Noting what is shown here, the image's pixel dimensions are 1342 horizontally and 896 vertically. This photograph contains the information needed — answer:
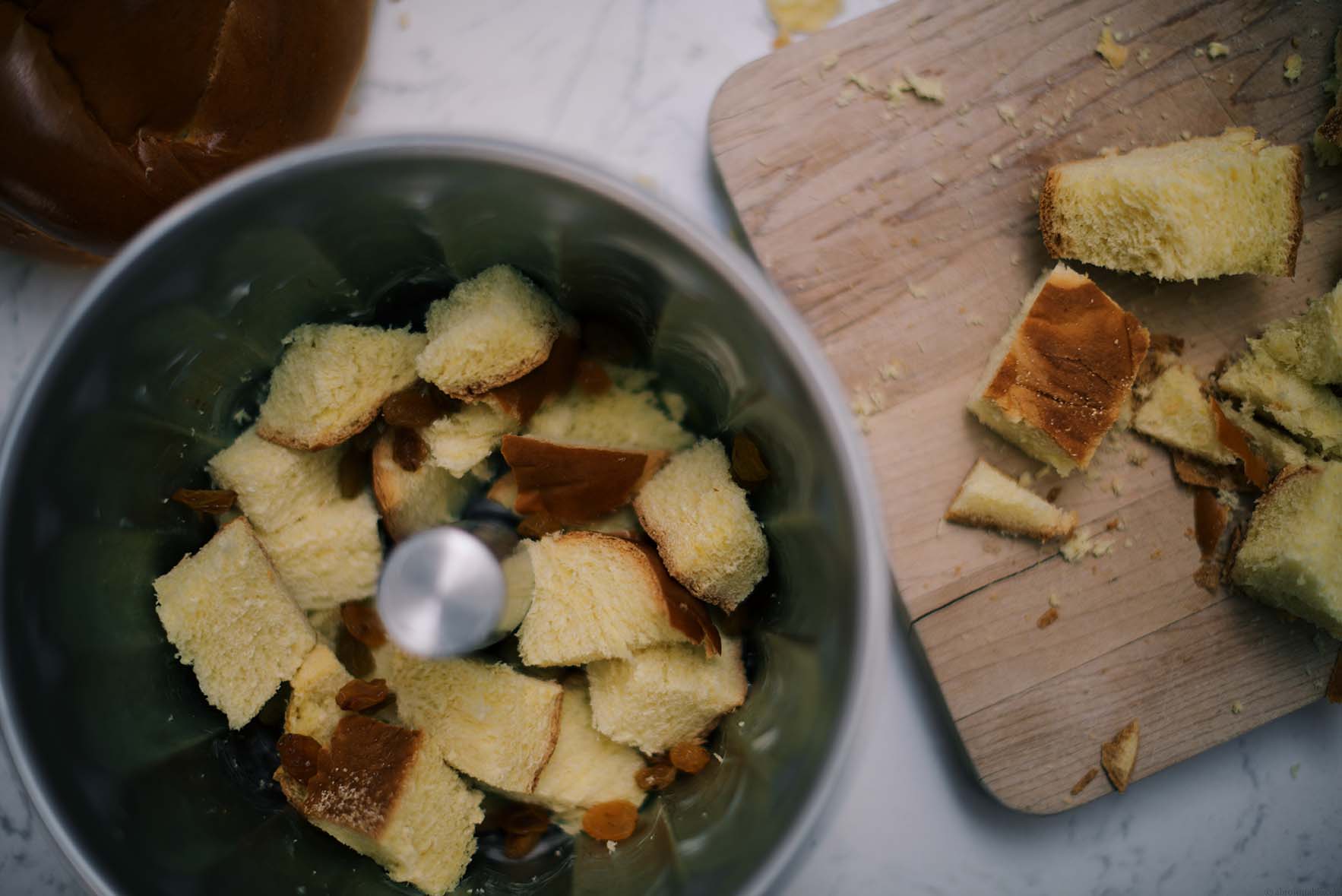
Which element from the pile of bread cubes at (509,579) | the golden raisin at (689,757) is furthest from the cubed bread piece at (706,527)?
the golden raisin at (689,757)

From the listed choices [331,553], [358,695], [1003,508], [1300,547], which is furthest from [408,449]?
[1300,547]

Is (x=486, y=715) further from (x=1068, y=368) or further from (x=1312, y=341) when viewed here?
(x=1312, y=341)

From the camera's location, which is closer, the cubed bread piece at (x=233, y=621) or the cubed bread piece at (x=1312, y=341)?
the cubed bread piece at (x=233, y=621)

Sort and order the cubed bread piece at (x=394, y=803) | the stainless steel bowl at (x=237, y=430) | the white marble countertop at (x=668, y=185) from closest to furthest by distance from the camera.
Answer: the stainless steel bowl at (x=237, y=430) → the cubed bread piece at (x=394, y=803) → the white marble countertop at (x=668, y=185)

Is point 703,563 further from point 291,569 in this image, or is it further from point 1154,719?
point 1154,719

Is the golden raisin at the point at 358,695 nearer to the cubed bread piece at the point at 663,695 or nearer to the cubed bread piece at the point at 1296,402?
the cubed bread piece at the point at 663,695

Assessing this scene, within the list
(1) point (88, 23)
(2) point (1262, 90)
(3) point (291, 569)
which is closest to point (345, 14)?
(1) point (88, 23)

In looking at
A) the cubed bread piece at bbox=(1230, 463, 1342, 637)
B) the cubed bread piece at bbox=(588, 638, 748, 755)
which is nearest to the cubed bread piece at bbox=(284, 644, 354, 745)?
the cubed bread piece at bbox=(588, 638, 748, 755)
